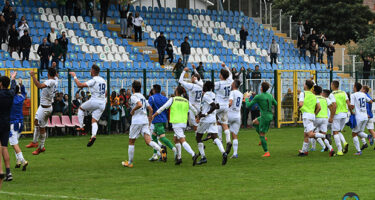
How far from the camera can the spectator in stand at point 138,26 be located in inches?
1486

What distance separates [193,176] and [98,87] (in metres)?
4.19

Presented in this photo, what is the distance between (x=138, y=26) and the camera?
38.1 m

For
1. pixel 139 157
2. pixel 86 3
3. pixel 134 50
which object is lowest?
pixel 139 157


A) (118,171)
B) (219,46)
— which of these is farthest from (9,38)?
(118,171)

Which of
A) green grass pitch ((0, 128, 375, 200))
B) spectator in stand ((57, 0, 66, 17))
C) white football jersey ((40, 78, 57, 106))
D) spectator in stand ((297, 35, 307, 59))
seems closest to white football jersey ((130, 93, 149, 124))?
green grass pitch ((0, 128, 375, 200))

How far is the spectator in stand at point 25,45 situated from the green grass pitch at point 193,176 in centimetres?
1028

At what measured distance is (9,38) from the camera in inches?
1257

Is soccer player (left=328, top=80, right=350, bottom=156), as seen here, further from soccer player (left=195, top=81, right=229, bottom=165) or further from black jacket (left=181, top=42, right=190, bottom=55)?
black jacket (left=181, top=42, right=190, bottom=55)

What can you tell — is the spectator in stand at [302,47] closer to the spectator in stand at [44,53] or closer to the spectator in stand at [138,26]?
the spectator in stand at [138,26]

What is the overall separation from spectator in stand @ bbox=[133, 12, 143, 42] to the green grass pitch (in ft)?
54.8

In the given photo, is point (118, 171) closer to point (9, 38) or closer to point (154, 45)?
point (9, 38)

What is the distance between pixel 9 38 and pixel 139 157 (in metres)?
14.5

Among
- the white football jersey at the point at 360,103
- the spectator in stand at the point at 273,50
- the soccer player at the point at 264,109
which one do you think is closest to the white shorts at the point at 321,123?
the white football jersey at the point at 360,103

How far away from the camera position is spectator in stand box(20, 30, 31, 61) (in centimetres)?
3108
